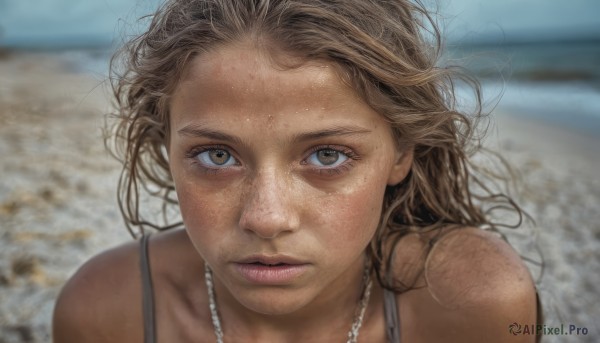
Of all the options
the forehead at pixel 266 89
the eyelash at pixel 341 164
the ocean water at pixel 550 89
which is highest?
the ocean water at pixel 550 89

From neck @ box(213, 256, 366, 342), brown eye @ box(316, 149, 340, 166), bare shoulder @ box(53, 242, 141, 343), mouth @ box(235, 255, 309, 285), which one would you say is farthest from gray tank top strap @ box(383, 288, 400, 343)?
bare shoulder @ box(53, 242, 141, 343)

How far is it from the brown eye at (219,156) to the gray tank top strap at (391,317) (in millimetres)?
842

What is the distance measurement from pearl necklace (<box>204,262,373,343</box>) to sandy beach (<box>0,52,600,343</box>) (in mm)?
873

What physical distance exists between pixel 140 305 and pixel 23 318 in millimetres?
1103

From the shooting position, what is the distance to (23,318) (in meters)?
3.07

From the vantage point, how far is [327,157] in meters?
1.79

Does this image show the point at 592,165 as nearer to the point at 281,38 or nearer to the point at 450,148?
the point at 450,148

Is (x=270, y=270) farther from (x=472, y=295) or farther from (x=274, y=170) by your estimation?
(x=472, y=295)

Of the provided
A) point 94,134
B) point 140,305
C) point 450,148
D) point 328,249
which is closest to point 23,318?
point 140,305

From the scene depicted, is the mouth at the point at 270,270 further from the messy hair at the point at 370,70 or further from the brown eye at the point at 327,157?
the messy hair at the point at 370,70

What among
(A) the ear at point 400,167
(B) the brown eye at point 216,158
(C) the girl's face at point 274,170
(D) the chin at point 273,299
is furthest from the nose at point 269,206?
(A) the ear at point 400,167

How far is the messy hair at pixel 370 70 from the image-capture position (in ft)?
5.82

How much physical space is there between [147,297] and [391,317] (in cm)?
93

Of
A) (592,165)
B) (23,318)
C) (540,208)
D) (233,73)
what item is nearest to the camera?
(233,73)
